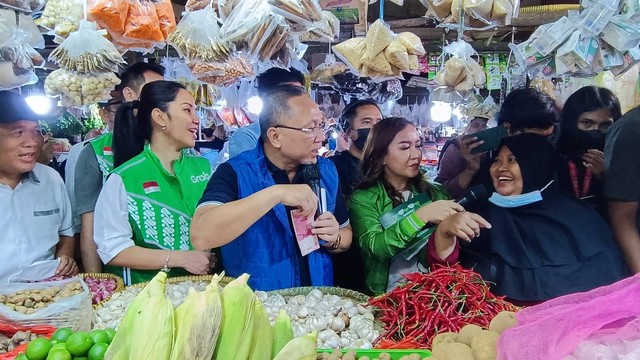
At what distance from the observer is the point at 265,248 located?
1.95 metres

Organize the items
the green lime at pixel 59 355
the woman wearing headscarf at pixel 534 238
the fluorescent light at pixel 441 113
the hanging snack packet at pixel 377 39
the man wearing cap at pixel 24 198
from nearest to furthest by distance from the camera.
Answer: the green lime at pixel 59 355 → the woman wearing headscarf at pixel 534 238 → the man wearing cap at pixel 24 198 → the hanging snack packet at pixel 377 39 → the fluorescent light at pixel 441 113

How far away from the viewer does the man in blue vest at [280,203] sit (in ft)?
6.20

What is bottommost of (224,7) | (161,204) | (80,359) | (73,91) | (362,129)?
(80,359)

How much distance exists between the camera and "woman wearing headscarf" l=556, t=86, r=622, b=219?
2533mm

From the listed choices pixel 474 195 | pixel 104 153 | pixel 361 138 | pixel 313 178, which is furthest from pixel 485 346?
pixel 104 153

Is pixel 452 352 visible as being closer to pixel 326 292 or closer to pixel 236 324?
pixel 236 324

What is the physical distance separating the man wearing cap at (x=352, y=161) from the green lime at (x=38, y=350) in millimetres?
1441

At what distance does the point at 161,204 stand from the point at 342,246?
0.84 metres

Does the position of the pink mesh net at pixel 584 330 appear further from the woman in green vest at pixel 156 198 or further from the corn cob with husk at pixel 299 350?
the woman in green vest at pixel 156 198

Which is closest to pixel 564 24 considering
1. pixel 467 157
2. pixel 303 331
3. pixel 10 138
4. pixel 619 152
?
pixel 619 152

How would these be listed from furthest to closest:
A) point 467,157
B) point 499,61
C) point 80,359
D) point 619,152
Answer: point 499,61
point 467,157
point 619,152
point 80,359

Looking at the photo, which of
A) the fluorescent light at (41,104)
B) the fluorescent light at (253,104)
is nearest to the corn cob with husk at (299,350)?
the fluorescent light at (253,104)

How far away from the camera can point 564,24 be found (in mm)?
2141

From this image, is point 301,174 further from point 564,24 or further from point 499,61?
point 499,61
